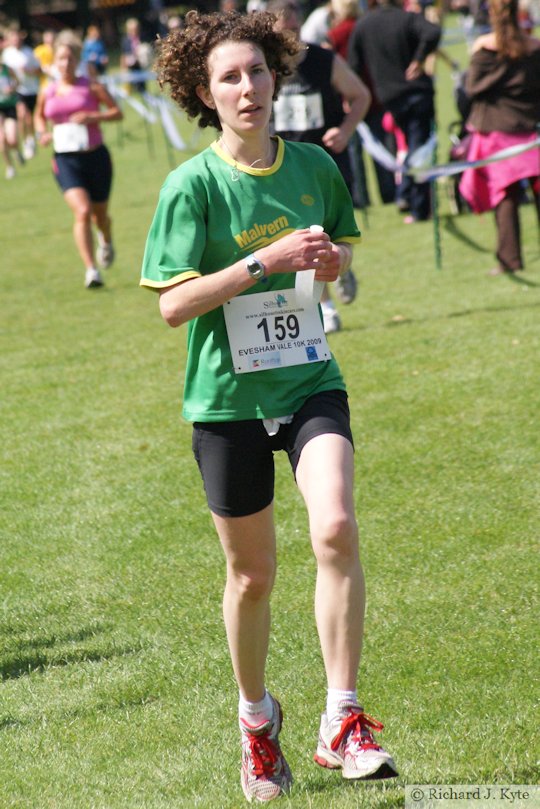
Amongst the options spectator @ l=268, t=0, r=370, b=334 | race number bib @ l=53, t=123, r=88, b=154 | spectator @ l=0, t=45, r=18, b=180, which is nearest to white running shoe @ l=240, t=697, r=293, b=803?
spectator @ l=268, t=0, r=370, b=334

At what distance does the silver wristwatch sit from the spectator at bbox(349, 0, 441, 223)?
1002 centimetres

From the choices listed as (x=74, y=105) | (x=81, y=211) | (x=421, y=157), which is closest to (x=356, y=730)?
(x=81, y=211)

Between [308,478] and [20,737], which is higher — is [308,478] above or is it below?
above

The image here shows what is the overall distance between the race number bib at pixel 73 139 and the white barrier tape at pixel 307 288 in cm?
785

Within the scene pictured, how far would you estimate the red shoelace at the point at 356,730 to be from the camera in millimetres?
3166

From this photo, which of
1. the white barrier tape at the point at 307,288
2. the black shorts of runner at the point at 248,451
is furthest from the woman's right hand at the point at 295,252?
the black shorts of runner at the point at 248,451

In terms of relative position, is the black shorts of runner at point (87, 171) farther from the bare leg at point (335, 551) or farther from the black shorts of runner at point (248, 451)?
the bare leg at point (335, 551)

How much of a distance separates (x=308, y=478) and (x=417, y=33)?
1042 cm

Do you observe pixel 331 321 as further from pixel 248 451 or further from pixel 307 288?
pixel 248 451

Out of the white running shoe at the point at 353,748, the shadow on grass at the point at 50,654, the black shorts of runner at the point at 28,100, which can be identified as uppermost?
the black shorts of runner at the point at 28,100

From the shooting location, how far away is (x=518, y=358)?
7.83 m

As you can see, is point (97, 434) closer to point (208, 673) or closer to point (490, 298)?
point (208, 673)

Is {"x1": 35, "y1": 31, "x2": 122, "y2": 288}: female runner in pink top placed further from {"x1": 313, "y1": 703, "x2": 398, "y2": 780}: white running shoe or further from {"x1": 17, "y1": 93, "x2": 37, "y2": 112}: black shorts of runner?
{"x1": 17, "y1": 93, "x2": 37, "y2": 112}: black shorts of runner

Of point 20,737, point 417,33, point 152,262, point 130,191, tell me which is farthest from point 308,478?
point 130,191
